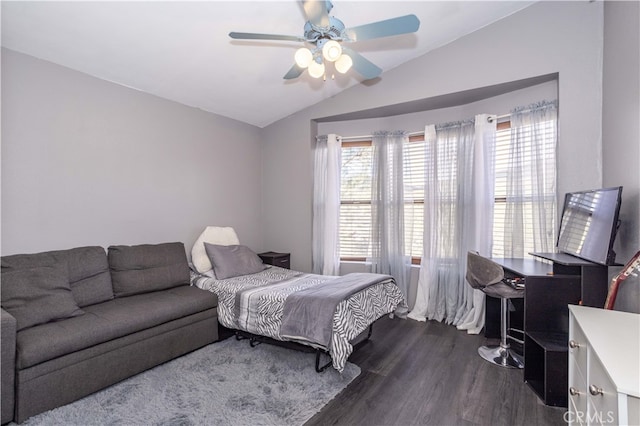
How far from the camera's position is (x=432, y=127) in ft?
13.0

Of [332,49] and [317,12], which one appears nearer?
[317,12]

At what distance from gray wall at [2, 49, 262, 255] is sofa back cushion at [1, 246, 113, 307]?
8.8 inches

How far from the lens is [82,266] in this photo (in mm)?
2811

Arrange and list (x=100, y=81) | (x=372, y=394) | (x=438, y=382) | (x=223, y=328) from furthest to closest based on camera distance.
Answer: (x=223, y=328), (x=100, y=81), (x=438, y=382), (x=372, y=394)

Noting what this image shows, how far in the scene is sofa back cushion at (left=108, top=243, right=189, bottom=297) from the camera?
3.04m

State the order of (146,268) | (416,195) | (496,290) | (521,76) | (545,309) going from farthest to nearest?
(416,195) → (146,268) → (521,76) → (496,290) → (545,309)

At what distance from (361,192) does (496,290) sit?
2.21m

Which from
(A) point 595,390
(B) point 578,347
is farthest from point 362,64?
(A) point 595,390

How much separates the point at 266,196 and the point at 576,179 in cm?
386

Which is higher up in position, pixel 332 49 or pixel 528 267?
pixel 332 49

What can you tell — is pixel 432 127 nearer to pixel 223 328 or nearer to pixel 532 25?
pixel 532 25

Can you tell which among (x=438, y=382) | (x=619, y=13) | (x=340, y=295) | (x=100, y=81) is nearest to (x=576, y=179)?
(x=619, y=13)

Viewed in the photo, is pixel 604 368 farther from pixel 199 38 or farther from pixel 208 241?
pixel 208 241

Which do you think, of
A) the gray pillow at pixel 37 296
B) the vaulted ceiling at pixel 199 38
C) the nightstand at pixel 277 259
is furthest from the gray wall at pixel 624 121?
the gray pillow at pixel 37 296
